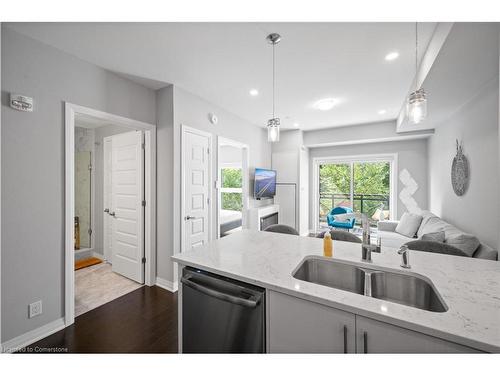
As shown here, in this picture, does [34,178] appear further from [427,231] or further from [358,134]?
[358,134]

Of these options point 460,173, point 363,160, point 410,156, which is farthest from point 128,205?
point 410,156

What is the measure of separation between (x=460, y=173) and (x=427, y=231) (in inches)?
35.4

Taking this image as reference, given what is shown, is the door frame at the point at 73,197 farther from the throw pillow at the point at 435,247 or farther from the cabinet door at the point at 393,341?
the throw pillow at the point at 435,247

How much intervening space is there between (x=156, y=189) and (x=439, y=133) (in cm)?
484

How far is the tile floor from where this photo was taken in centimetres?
242

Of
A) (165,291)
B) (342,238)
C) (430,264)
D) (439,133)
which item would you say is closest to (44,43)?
(165,291)

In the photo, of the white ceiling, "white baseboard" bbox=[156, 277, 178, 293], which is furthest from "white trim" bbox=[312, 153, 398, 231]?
"white baseboard" bbox=[156, 277, 178, 293]

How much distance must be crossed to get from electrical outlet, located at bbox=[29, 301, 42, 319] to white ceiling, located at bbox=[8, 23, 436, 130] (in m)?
2.26

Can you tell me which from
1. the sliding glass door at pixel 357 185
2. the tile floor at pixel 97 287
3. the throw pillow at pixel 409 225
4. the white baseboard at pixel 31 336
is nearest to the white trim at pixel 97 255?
the tile floor at pixel 97 287

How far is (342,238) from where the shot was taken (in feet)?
6.78

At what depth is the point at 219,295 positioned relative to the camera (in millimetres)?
1148

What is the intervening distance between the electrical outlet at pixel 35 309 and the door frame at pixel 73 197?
18cm

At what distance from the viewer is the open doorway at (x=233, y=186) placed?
4.45 metres

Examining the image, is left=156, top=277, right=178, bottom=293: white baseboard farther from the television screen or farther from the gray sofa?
the gray sofa
